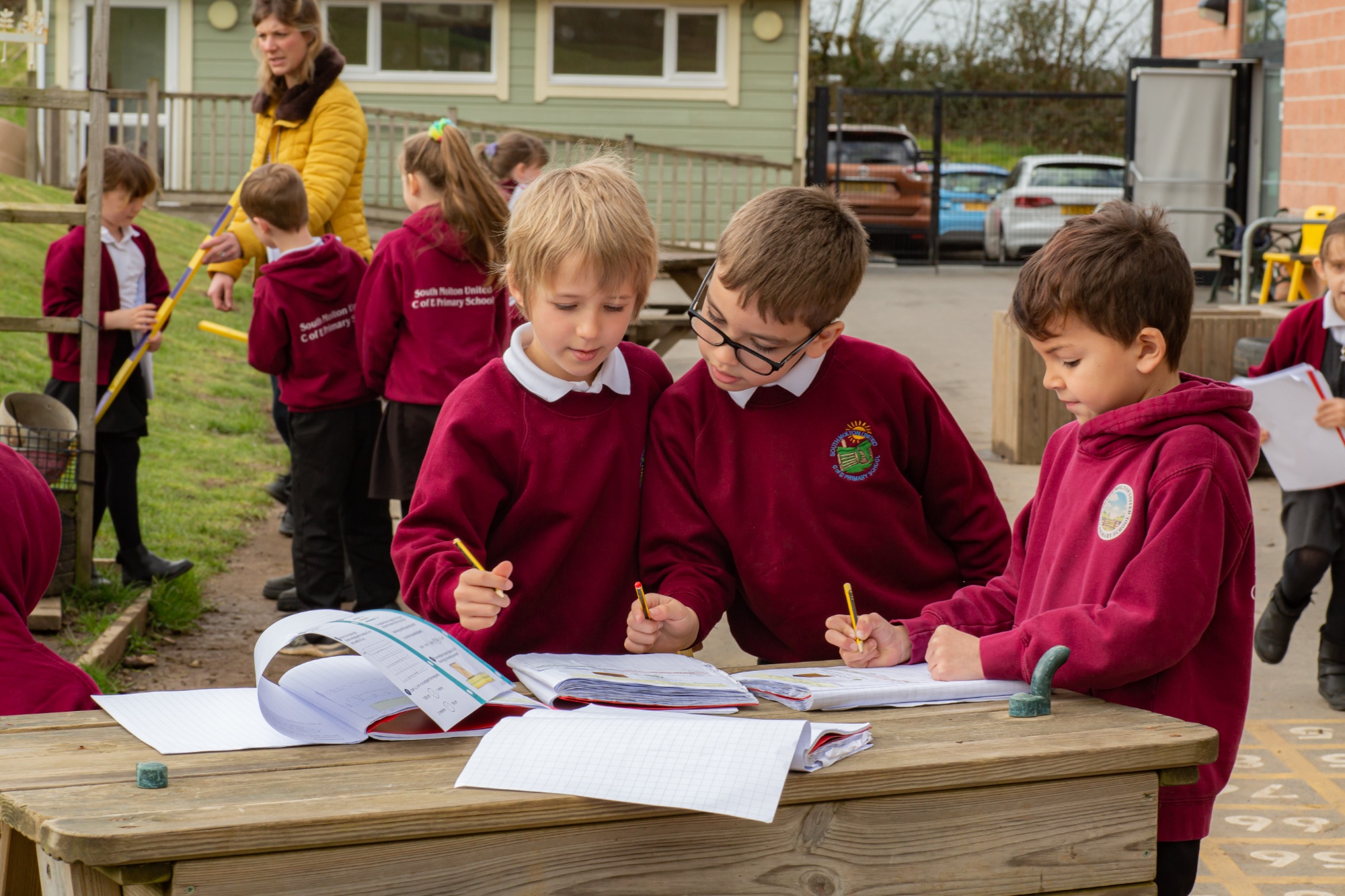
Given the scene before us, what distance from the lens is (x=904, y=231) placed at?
19.1 m

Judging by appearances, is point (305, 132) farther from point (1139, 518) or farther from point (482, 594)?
point (1139, 518)

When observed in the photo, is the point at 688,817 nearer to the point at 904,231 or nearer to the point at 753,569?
the point at 753,569

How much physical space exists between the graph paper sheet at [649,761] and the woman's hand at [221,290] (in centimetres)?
398

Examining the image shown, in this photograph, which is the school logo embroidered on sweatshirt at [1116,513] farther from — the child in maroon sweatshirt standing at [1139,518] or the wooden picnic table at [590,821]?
the wooden picnic table at [590,821]

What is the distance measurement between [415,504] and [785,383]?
2.20 ft

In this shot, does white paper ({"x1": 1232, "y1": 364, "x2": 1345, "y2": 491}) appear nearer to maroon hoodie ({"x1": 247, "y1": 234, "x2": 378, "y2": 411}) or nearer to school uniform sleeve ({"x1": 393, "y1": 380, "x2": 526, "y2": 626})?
school uniform sleeve ({"x1": 393, "y1": 380, "x2": 526, "y2": 626})

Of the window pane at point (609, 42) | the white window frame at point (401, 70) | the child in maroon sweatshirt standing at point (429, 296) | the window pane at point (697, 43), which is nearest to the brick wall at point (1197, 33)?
the window pane at point (697, 43)

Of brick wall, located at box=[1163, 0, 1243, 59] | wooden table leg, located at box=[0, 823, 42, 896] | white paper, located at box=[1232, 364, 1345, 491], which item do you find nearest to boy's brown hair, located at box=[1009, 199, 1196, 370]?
wooden table leg, located at box=[0, 823, 42, 896]

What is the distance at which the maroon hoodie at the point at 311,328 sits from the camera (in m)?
5.02

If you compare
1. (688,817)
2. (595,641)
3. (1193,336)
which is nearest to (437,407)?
(595,641)

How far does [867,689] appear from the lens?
200 cm

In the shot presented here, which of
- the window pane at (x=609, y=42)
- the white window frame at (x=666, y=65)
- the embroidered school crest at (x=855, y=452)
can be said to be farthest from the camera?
the window pane at (x=609, y=42)

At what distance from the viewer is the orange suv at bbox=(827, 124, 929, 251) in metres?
19.0

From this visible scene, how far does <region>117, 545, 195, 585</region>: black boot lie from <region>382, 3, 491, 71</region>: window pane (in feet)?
46.9
